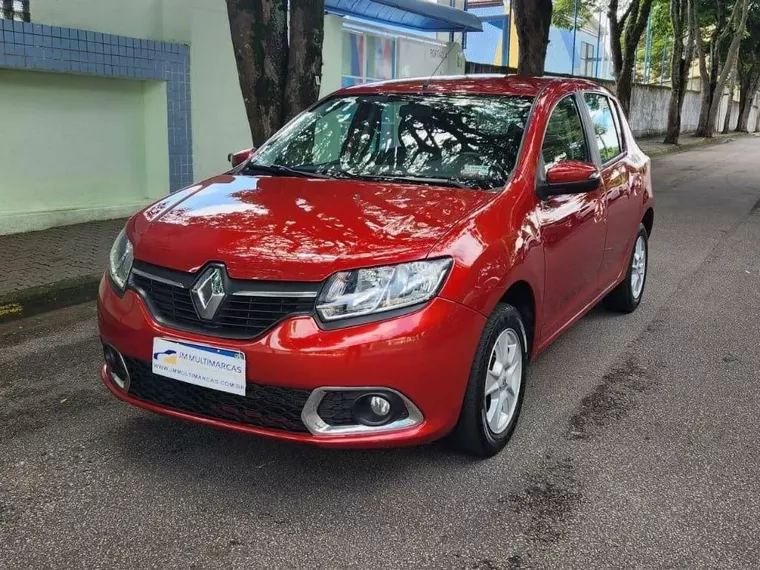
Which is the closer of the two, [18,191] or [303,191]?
[303,191]

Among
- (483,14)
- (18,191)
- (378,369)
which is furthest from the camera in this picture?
(483,14)

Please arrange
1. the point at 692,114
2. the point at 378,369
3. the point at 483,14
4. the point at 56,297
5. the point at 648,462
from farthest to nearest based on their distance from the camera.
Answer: the point at 692,114
the point at 483,14
the point at 56,297
the point at 648,462
the point at 378,369

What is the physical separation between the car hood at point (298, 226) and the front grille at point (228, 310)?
0.08 meters

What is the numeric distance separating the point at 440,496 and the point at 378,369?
0.67 meters

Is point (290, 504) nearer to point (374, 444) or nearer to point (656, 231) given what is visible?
point (374, 444)

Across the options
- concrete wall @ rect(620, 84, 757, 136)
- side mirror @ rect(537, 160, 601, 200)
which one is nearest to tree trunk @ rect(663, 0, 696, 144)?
concrete wall @ rect(620, 84, 757, 136)

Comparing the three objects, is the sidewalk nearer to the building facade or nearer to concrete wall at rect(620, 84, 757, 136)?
the building facade

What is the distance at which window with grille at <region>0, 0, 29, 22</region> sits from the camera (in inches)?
291

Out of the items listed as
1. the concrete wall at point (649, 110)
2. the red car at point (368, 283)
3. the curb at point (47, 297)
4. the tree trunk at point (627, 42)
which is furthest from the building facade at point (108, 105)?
the concrete wall at point (649, 110)

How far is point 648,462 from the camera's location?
3.31m

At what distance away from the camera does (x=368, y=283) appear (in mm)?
2740

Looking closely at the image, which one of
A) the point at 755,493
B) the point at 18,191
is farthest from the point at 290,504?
the point at 18,191

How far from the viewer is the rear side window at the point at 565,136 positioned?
3885 millimetres

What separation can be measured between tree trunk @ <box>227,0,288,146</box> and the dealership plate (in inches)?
173
